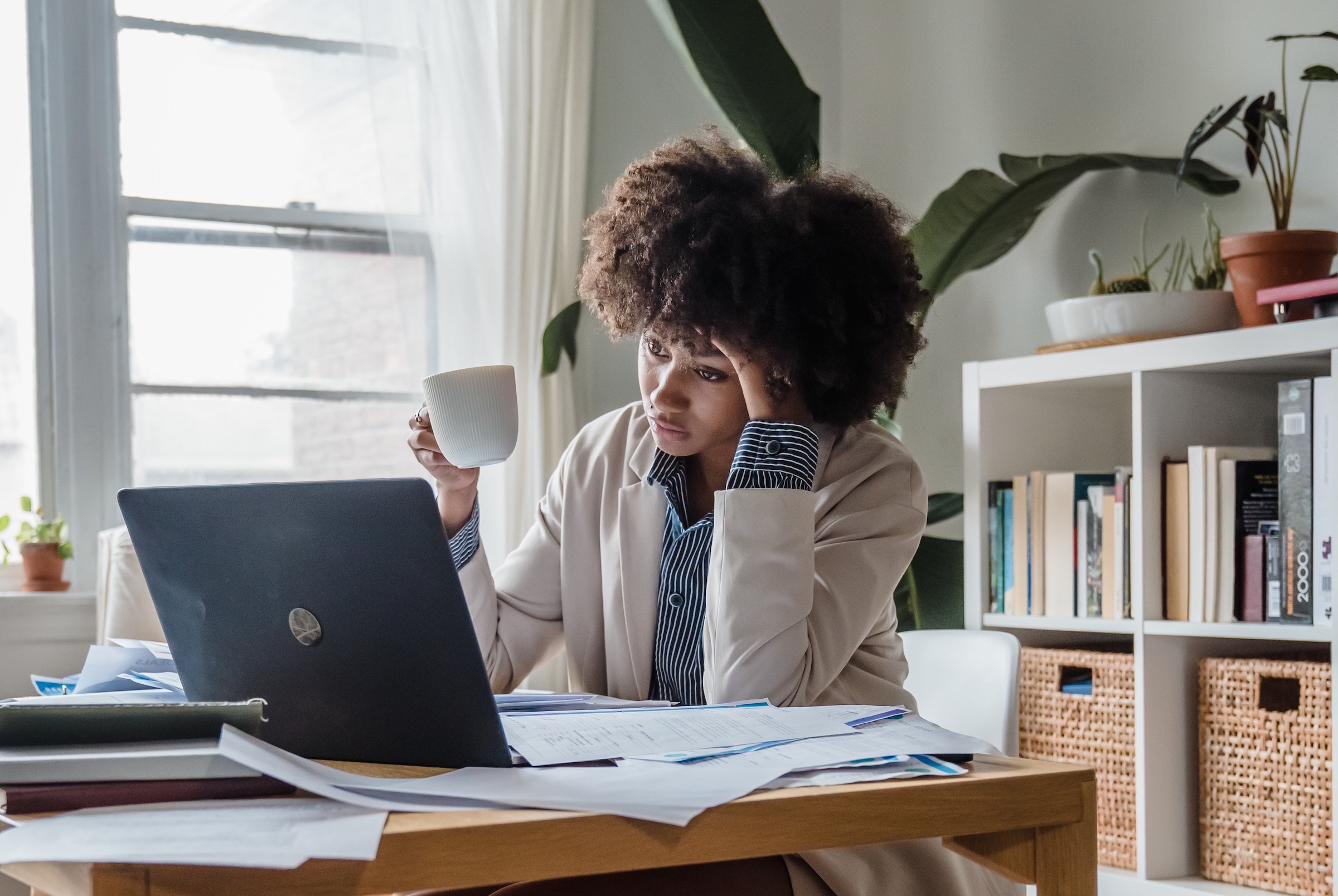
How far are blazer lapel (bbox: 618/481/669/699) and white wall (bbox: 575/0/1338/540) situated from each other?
4.39 ft

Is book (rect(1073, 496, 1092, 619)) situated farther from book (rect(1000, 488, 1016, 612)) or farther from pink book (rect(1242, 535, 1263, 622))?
pink book (rect(1242, 535, 1263, 622))

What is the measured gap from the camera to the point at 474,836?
601 millimetres

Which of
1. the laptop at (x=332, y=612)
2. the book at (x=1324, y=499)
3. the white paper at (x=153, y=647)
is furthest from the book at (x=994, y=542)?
the laptop at (x=332, y=612)

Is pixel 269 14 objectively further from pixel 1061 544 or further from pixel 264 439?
pixel 1061 544

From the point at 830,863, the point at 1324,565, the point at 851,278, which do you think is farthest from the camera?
the point at 1324,565

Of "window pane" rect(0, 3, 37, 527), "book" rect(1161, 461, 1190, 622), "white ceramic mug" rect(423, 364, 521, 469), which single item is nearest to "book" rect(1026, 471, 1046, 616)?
"book" rect(1161, 461, 1190, 622)

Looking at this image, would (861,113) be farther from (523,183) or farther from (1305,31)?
(1305,31)

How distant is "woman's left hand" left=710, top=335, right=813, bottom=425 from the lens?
146cm

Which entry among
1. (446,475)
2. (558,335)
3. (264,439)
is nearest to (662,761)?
(446,475)

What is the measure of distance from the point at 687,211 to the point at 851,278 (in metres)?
0.22

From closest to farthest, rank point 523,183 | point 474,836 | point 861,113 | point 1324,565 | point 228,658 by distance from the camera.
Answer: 1. point 474,836
2. point 228,658
3. point 1324,565
4. point 523,183
5. point 861,113

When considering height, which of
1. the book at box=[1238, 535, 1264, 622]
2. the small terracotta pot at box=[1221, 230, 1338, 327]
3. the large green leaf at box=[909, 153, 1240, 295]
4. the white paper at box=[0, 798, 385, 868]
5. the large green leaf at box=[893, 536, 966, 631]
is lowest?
the large green leaf at box=[893, 536, 966, 631]

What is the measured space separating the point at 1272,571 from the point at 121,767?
1.66 m

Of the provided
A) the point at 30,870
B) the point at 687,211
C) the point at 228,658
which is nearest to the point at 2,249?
the point at 687,211
